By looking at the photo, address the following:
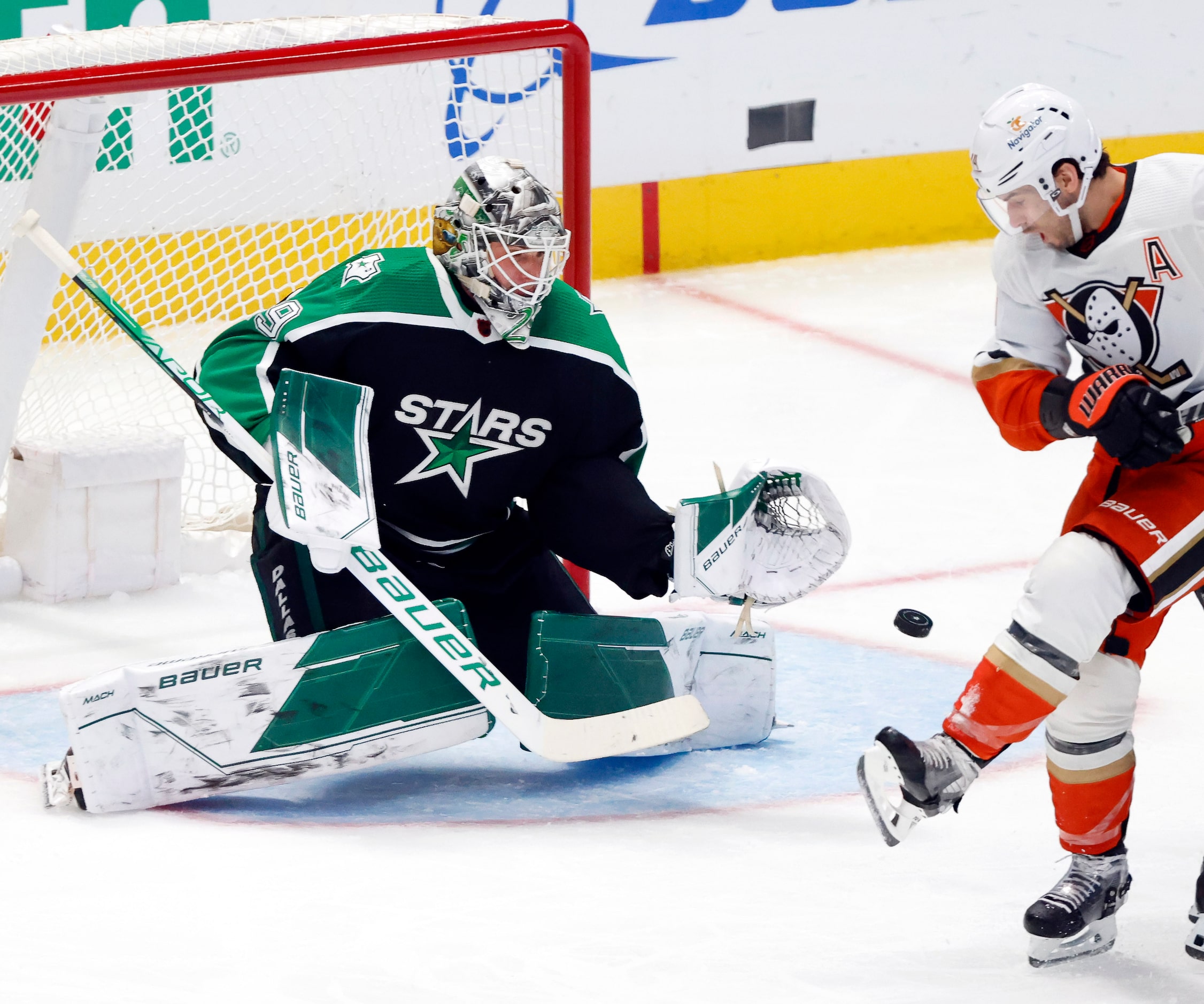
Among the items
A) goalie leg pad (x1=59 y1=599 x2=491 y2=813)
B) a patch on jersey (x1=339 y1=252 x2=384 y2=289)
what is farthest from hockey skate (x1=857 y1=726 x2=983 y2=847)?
a patch on jersey (x1=339 y1=252 x2=384 y2=289)

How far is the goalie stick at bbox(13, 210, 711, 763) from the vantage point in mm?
2525

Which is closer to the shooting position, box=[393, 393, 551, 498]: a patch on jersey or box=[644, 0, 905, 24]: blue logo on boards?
box=[393, 393, 551, 498]: a patch on jersey

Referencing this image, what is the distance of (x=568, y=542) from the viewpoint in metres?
2.76

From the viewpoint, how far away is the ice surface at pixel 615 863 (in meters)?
2.08

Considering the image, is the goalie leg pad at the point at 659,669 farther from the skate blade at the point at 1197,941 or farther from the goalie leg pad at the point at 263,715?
the skate blade at the point at 1197,941

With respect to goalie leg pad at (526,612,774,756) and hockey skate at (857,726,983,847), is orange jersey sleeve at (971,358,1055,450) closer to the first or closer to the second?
hockey skate at (857,726,983,847)

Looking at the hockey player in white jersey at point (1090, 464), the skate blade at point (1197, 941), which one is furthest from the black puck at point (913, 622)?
the skate blade at point (1197, 941)

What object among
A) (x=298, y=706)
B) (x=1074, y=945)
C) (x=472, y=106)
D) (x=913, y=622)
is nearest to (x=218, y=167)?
(x=472, y=106)

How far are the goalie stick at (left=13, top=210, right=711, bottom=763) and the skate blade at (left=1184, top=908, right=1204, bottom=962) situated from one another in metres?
0.77

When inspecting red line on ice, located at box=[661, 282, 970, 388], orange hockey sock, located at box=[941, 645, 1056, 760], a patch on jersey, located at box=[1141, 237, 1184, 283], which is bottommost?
red line on ice, located at box=[661, 282, 970, 388]

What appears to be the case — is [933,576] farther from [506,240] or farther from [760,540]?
[506,240]

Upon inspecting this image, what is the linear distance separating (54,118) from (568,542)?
128 centimetres

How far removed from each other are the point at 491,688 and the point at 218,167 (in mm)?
2079

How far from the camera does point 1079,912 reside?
7.05ft
